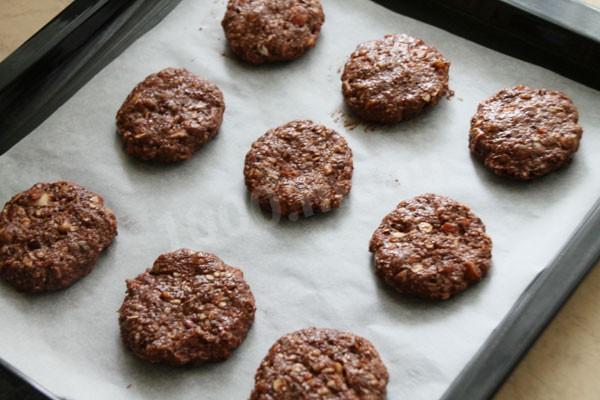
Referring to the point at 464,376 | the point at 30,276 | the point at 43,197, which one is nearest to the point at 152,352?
the point at 30,276

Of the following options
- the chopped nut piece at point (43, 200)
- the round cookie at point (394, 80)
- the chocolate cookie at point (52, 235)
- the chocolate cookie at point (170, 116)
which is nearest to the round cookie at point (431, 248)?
the round cookie at point (394, 80)

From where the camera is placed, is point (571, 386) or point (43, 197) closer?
point (571, 386)

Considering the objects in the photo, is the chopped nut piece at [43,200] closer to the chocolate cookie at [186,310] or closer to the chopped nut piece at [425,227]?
the chocolate cookie at [186,310]

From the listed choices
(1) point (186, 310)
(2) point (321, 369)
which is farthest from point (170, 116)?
(2) point (321, 369)

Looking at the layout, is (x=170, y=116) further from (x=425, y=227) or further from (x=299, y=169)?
(x=425, y=227)

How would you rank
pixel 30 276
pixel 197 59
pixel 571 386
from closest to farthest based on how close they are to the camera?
pixel 571 386 → pixel 30 276 → pixel 197 59

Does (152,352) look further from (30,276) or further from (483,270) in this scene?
(483,270)

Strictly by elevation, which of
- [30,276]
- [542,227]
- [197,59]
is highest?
[542,227]
